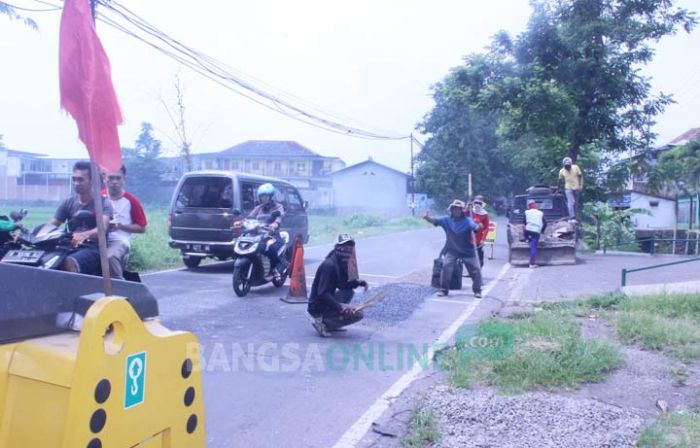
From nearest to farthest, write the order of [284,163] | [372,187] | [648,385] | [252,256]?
[648,385], [252,256], [284,163], [372,187]

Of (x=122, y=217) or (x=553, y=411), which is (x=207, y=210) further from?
(x=553, y=411)

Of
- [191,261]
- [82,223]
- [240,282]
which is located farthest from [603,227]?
[82,223]

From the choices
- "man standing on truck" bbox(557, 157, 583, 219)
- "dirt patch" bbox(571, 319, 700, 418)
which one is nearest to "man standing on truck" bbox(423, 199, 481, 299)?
"dirt patch" bbox(571, 319, 700, 418)

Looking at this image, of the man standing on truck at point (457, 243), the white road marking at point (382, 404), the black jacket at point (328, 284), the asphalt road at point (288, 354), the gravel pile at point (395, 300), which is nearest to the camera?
the white road marking at point (382, 404)

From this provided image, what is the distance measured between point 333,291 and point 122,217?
236 cm

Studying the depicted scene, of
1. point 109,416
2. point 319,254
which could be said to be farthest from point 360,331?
point 319,254

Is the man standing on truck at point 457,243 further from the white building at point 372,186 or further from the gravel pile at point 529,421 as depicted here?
the white building at point 372,186

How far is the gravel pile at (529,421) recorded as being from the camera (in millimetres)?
3955

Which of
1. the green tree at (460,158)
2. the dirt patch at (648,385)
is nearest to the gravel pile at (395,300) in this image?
the dirt patch at (648,385)

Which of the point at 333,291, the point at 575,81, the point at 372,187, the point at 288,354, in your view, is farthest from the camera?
the point at 372,187

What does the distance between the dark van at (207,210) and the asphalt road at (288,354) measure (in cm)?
97

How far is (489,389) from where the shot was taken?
4.99 meters

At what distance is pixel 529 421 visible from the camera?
4.25 m

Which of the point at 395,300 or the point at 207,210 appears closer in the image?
the point at 395,300
